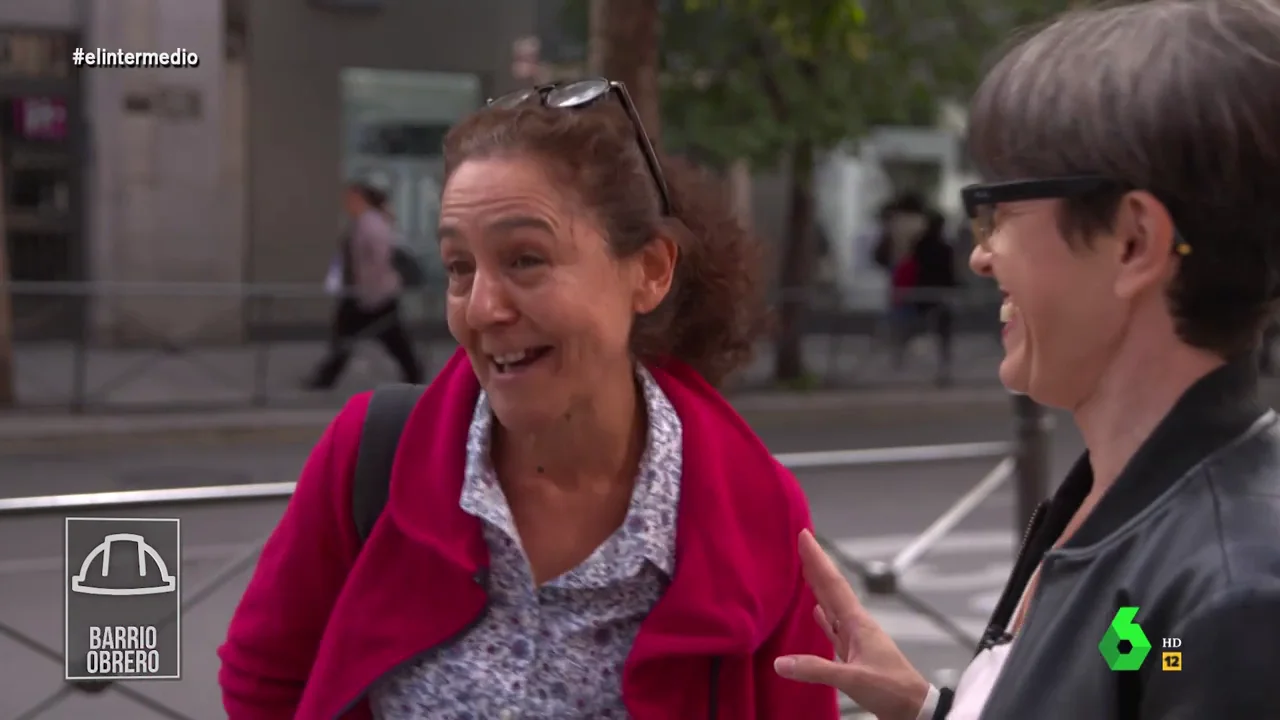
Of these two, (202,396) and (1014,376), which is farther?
(202,396)

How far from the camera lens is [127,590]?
102 inches

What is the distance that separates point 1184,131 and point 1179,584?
39 centimetres

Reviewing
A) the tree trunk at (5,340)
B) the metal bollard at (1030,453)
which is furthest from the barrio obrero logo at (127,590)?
the tree trunk at (5,340)

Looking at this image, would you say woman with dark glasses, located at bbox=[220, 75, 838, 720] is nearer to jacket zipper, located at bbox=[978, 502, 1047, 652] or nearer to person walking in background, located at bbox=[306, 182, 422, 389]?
jacket zipper, located at bbox=[978, 502, 1047, 652]

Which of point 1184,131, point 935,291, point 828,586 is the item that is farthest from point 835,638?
point 935,291

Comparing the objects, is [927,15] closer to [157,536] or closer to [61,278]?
[61,278]

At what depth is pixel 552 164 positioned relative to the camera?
1984mm

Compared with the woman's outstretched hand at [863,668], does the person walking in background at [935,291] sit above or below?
below

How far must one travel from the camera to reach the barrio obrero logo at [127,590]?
2596 millimetres

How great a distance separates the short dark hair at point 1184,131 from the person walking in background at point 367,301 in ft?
39.5

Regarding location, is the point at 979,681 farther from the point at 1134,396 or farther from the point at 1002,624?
the point at 1134,396

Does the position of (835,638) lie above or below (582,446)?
below

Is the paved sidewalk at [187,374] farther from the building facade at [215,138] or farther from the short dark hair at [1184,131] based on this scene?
the short dark hair at [1184,131]

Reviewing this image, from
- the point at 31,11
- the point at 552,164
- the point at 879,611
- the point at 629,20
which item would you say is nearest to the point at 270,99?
the point at 31,11
